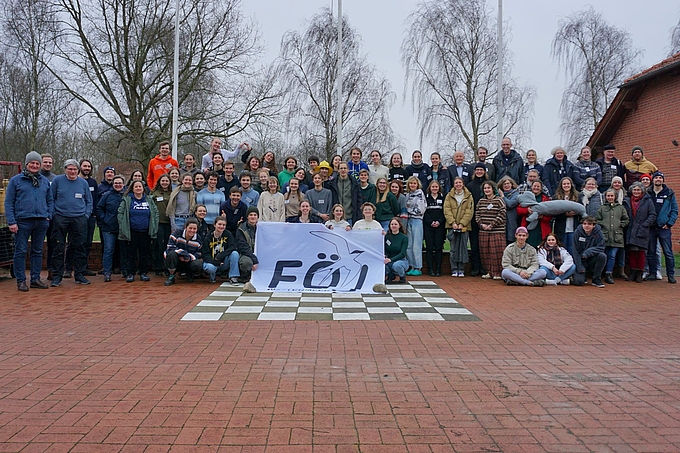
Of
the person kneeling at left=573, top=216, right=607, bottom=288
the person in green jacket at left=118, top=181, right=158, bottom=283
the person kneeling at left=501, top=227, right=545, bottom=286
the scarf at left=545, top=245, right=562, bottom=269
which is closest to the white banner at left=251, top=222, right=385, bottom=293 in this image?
the person in green jacket at left=118, top=181, right=158, bottom=283

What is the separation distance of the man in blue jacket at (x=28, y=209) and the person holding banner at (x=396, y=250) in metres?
6.16

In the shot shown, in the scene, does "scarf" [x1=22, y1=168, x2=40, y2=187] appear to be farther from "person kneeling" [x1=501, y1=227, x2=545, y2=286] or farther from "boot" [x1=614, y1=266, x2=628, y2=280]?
"boot" [x1=614, y1=266, x2=628, y2=280]

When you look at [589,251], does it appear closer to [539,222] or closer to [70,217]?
[539,222]

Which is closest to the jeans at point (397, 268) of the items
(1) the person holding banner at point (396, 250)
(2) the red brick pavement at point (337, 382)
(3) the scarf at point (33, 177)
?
(1) the person holding banner at point (396, 250)

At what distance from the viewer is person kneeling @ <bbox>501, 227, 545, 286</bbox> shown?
10195 millimetres

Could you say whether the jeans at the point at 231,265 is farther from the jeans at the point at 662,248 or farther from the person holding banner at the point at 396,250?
the jeans at the point at 662,248

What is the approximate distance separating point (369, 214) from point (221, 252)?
2886mm

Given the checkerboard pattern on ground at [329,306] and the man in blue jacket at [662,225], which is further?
the man in blue jacket at [662,225]

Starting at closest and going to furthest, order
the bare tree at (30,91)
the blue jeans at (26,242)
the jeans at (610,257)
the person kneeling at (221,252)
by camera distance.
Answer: the blue jeans at (26,242)
the person kneeling at (221,252)
the jeans at (610,257)
the bare tree at (30,91)

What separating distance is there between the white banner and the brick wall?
40.4 ft

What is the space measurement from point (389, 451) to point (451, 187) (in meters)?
9.30

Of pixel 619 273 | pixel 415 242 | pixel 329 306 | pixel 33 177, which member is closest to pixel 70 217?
pixel 33 177

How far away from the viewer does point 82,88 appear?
25.2m

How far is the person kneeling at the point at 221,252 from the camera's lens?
10.1m
